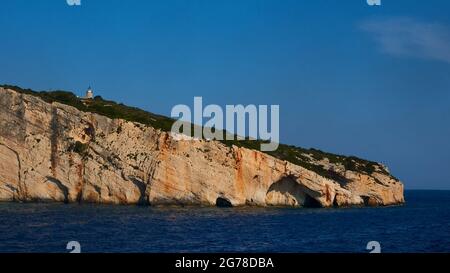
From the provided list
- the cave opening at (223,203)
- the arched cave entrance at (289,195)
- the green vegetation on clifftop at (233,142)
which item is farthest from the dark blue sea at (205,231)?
the green vegetation on clifftop at (233,142)

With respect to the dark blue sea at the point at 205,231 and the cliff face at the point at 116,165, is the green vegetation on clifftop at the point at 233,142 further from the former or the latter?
the dark blue sea at the point at 205,231

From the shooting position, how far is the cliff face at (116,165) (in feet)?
199

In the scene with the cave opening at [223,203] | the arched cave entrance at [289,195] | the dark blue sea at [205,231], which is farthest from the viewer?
the arched cave entrance at [289,195]

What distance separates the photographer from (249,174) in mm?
62812

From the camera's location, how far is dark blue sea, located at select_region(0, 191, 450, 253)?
30453 mm

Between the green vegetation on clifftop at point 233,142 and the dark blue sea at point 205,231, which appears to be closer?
the dark blue sea at point 205,231

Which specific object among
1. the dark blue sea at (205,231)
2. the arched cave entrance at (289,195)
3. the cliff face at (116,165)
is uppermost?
the cliff face at (116,165)

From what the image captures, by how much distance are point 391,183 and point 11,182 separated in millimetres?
46214

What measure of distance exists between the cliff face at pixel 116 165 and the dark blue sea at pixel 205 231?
784 centimetres

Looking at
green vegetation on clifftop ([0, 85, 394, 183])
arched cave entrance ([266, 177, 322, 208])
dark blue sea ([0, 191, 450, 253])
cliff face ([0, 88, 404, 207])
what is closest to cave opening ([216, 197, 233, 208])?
cliff face ([0, 88, 404, 207])

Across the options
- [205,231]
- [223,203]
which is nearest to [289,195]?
[223,203]

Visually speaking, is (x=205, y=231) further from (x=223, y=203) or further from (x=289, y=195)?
(x=289, y=195)

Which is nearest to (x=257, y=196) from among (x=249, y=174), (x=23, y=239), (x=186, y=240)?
(x=249, y=174)
